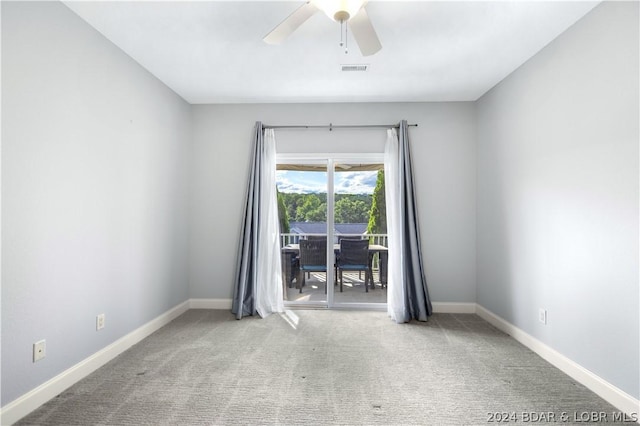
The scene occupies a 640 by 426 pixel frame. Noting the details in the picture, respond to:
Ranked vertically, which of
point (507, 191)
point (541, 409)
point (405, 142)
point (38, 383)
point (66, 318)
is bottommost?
point (541, 409)

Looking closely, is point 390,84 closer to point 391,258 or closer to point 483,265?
point 391,258

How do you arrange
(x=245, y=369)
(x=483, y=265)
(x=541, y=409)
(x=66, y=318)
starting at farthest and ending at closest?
(x=483, y=265) < (x=245, y=369) < (x=66, y=318) < (x=541, y=409)

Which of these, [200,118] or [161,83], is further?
[200,118]

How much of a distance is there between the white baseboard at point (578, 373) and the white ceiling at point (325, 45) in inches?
96.3

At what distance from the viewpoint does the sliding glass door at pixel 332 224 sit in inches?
155

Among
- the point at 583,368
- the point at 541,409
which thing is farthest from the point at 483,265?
the point at 541,409

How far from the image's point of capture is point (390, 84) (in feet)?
10.8

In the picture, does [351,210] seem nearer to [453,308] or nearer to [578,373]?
[453,308]

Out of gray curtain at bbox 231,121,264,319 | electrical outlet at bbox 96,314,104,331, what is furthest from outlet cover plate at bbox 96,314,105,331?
gray curtain at bbox 231,121,264,319

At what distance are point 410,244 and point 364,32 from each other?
241 centimetres

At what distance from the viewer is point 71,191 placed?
2125mm

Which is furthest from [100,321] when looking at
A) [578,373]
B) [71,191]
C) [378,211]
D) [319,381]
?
[578,373]

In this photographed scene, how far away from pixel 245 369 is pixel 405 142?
2877mm

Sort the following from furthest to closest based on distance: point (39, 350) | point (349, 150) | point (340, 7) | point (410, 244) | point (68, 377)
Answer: point (349, 150), point (410, 244), point (68, 377), point (39, 350), point (340, 7)
